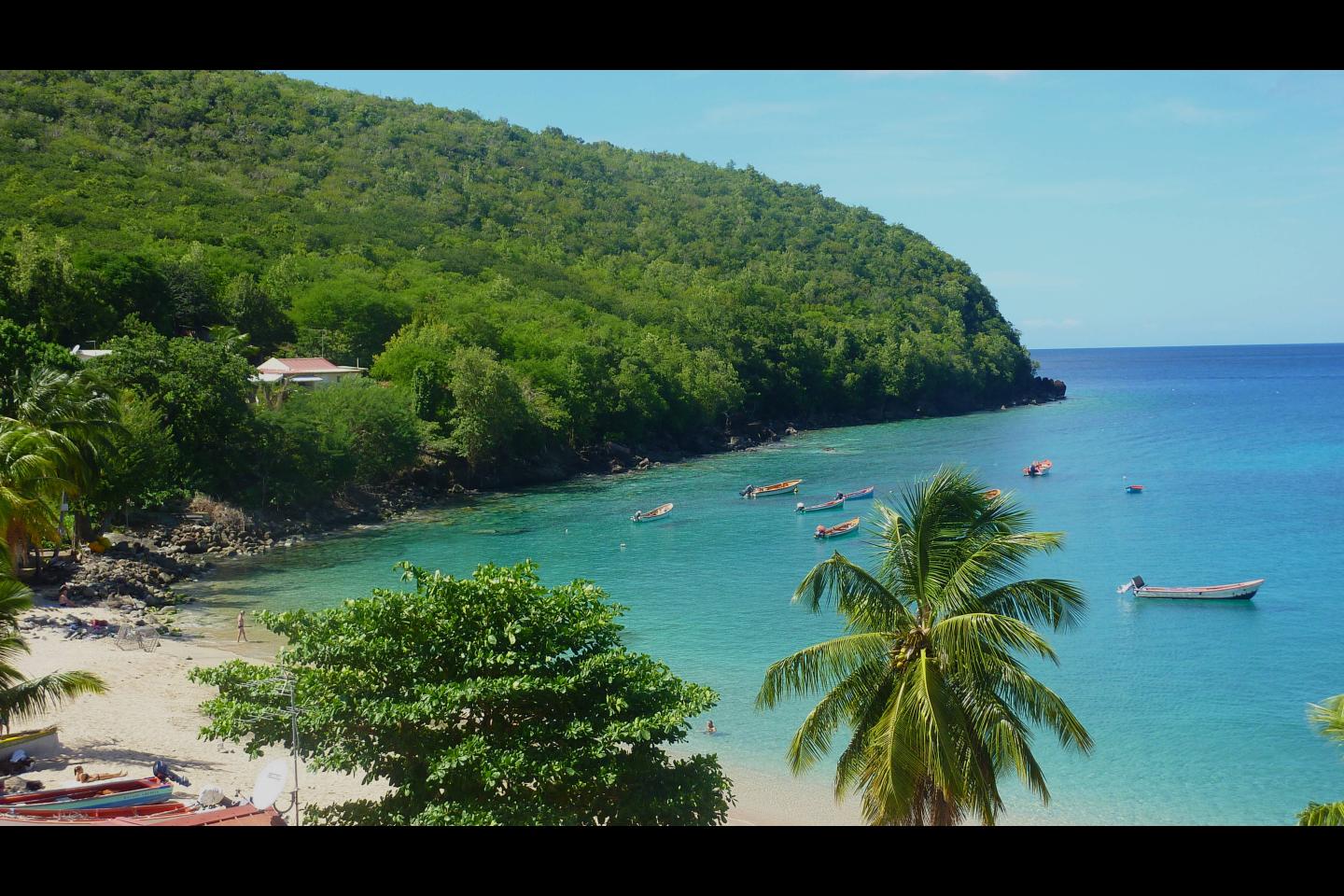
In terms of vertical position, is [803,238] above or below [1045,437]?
above

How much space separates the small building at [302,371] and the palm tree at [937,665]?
34623 millimetres

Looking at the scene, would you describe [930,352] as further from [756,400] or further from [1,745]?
[1,745]

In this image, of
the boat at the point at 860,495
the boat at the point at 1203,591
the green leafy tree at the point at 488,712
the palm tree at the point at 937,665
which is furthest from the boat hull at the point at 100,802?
the boat at the point at 860,495

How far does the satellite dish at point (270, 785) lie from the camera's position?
11.2 m

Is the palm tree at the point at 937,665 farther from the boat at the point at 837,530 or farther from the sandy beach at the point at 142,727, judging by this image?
the boat at the point at 837,530

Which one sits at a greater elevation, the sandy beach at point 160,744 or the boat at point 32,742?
the boat at point 32,742

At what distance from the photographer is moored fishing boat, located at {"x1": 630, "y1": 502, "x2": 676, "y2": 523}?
3815 centimetres

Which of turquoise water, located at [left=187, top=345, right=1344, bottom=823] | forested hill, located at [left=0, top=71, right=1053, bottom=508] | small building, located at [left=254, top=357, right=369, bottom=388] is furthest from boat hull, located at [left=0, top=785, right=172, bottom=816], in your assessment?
forested hill, located at [left=0, top=71, right=1053, bottom=508]

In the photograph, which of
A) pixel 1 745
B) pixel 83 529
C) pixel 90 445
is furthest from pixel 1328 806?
pixel 83 529

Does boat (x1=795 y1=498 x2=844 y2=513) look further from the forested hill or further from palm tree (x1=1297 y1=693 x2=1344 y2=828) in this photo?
palm tree (x1=1297 y1=693 x2=1344 y2=828)

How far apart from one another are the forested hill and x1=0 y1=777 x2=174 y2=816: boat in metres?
29.6

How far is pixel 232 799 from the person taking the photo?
13047 mm
